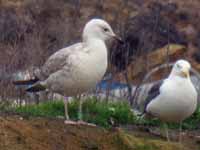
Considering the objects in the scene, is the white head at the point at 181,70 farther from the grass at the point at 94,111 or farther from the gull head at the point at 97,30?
the grass at the point at 94,111

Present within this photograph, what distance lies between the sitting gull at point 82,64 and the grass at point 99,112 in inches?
26.2

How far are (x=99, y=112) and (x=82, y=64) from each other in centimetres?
157

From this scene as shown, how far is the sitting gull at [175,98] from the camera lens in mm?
10203

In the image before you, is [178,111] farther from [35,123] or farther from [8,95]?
[8,95]

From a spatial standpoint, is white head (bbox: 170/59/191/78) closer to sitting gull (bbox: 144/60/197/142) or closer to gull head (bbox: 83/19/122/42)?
sitting gull (bbox: 144/60/197/142)

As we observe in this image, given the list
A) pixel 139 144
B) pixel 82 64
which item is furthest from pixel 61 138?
pixel 82 64

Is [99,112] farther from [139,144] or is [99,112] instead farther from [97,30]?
[139,144]

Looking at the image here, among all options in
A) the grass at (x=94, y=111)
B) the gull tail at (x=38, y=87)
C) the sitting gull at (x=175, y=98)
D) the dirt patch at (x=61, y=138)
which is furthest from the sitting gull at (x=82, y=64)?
the sitting gull at (x=175, y=98)

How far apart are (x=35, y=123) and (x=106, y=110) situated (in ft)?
6.97

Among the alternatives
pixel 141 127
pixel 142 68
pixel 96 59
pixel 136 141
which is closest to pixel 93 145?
pixel 136 141

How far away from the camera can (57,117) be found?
10.7 meters

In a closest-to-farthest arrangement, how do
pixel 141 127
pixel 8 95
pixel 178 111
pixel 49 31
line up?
pixel 178 111 < pixel 141 127 < pixel 8 95 < pixel 49 31

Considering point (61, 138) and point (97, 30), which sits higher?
point (97, 30)

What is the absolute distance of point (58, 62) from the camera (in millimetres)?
10477
